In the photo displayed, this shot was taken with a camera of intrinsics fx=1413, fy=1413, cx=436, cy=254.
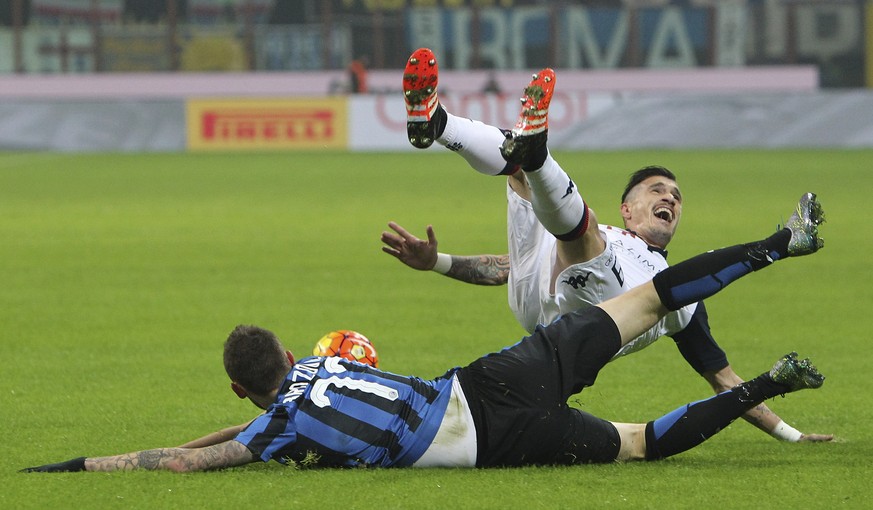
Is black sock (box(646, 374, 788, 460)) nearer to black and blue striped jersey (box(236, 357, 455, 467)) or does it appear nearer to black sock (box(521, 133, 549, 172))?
black and blue striped jersey (box(236, 357, 455, 467))

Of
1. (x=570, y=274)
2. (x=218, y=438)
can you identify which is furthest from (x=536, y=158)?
(x=218, y=438)

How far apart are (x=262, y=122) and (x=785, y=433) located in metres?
26.7

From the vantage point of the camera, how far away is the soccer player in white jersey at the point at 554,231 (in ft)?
19.3

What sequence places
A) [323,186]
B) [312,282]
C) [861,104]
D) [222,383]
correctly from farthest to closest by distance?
[861,104], [323,186], [312,282], [222,383]

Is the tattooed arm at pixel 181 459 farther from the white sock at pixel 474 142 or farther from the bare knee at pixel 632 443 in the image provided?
the white sock at pixel 474 142

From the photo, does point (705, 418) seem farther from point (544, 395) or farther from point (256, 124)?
point (256, 124)

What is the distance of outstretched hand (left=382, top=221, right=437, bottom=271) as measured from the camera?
6.95m

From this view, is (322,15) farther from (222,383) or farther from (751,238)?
(222,383)

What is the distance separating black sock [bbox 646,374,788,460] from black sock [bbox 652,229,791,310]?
Answer: 418mm

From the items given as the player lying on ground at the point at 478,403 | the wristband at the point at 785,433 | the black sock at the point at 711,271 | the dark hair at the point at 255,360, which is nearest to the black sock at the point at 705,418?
the player lying on ground at the point at 478,403

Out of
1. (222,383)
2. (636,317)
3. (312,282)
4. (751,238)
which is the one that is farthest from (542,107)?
(751,238)

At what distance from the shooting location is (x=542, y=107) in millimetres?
5809

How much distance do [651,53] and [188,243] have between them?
30.0 metres

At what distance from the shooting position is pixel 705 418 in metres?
5.79
